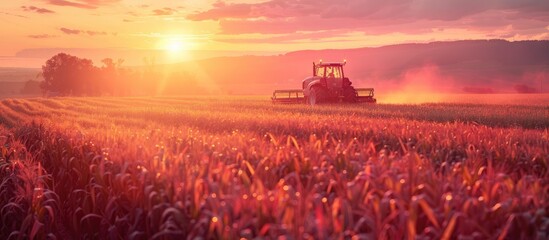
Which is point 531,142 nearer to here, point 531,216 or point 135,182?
point 531,216

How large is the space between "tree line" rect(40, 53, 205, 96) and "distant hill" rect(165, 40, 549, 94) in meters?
17.5

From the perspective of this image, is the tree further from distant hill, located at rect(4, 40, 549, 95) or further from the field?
the field

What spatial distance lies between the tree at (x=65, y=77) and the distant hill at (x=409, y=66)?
28849 mm

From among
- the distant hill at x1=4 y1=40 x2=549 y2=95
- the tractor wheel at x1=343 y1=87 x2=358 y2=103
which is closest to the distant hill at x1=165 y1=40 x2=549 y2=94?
the distant hill at x1=4 y1=40 x2=549 y2=95

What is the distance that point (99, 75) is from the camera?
80.6m

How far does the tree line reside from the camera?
76.4 m

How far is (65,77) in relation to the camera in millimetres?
76438

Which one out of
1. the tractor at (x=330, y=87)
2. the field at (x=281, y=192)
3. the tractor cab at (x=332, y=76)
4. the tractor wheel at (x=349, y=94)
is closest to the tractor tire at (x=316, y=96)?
the tractor at (x=330, y=87)

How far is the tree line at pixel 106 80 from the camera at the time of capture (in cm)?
7644

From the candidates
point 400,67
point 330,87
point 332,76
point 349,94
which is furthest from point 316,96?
point 400,67

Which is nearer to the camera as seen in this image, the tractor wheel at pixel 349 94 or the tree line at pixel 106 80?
the tractor wheel at pixel 349 94

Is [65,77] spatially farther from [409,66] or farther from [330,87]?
[409,66]

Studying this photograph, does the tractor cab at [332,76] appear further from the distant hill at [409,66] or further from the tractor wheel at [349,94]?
the distant hill at [409,66]

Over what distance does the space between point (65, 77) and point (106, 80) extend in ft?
20.1
